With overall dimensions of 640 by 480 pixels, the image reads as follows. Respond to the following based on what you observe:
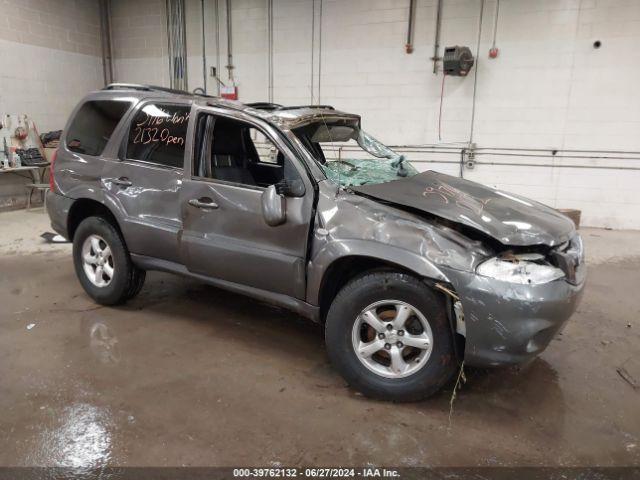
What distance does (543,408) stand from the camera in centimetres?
268

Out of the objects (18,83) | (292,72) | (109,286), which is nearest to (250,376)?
(109,286)

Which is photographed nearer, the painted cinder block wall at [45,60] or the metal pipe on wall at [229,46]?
the painted cinder block wall at [45,60]

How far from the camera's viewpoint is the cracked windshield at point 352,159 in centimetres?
308

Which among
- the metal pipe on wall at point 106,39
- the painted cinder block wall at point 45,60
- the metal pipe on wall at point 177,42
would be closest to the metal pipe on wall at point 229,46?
the metal pipe on wall at point 177,42

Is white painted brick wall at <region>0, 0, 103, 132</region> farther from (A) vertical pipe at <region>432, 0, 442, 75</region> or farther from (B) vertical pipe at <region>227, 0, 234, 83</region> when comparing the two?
(A) vertical pipe at <region>432, 0, 442, 75</region>

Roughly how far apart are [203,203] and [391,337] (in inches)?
61.5

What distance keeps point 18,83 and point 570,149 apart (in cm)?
933

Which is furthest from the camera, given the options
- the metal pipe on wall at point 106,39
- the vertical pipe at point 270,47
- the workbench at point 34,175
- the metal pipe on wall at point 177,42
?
the metal pipe on wall at point 106,39

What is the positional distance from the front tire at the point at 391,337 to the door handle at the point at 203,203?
3.59 feet

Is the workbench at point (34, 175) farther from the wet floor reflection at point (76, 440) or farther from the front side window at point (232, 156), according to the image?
the wet floor reflection at point (76, 440)

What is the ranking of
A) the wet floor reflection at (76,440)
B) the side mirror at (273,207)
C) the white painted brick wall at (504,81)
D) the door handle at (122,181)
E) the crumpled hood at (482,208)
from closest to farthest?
the wet floor reflection at (76,440), the crumpled hood at (482,208), the side mirror at (273,207), the door handle at (122,181), the white painted brick wall at (504,81)

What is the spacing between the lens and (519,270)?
7.83 feet


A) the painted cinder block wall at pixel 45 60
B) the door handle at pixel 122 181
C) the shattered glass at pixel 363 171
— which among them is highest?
the painted cinder block wall at pixel 45 60

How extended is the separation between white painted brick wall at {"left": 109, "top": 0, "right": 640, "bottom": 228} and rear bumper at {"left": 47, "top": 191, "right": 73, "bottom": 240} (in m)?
5.44
